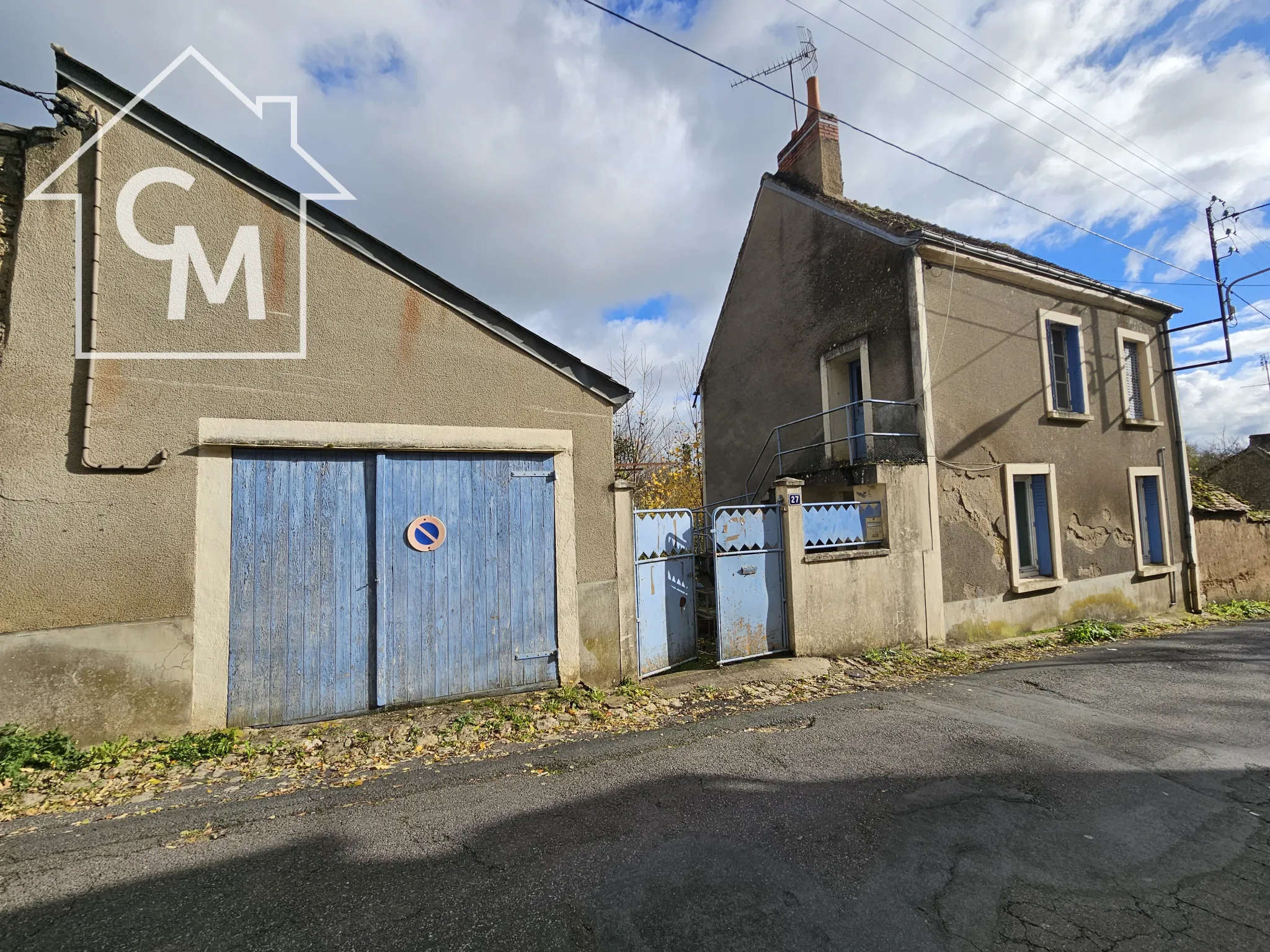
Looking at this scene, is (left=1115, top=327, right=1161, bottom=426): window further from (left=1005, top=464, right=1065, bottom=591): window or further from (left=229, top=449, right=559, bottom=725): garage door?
(left=229, top=449, right=559, bottom=725): garage door

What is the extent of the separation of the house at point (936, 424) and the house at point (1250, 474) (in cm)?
1139

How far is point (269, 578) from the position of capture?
4789mm

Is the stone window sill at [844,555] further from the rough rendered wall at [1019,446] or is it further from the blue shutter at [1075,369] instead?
the blue shutter at [1075,369]

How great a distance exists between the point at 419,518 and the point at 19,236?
11.9 ft

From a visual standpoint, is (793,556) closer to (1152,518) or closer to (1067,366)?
(1067,366)

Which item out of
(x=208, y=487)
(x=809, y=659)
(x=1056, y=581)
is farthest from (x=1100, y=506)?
(x=208, y=487)

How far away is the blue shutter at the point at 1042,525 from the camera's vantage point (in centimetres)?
974

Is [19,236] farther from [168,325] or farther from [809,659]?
[809,659]

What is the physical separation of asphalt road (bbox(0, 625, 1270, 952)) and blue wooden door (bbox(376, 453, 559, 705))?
1225mm

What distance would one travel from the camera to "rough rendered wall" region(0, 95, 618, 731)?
14.0 ft

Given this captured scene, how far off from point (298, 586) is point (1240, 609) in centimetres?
1705

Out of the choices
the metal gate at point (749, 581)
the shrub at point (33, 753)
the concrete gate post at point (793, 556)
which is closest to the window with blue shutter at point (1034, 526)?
the concrete gate post at point (793, 556)

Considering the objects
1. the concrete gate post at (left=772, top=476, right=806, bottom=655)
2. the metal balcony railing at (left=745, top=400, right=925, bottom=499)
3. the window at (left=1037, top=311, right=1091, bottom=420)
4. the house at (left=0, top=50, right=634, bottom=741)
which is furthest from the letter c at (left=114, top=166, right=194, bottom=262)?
the window at (left=1037, top=311, right=1091, bottom=420)

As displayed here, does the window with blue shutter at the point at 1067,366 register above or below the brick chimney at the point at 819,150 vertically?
below
